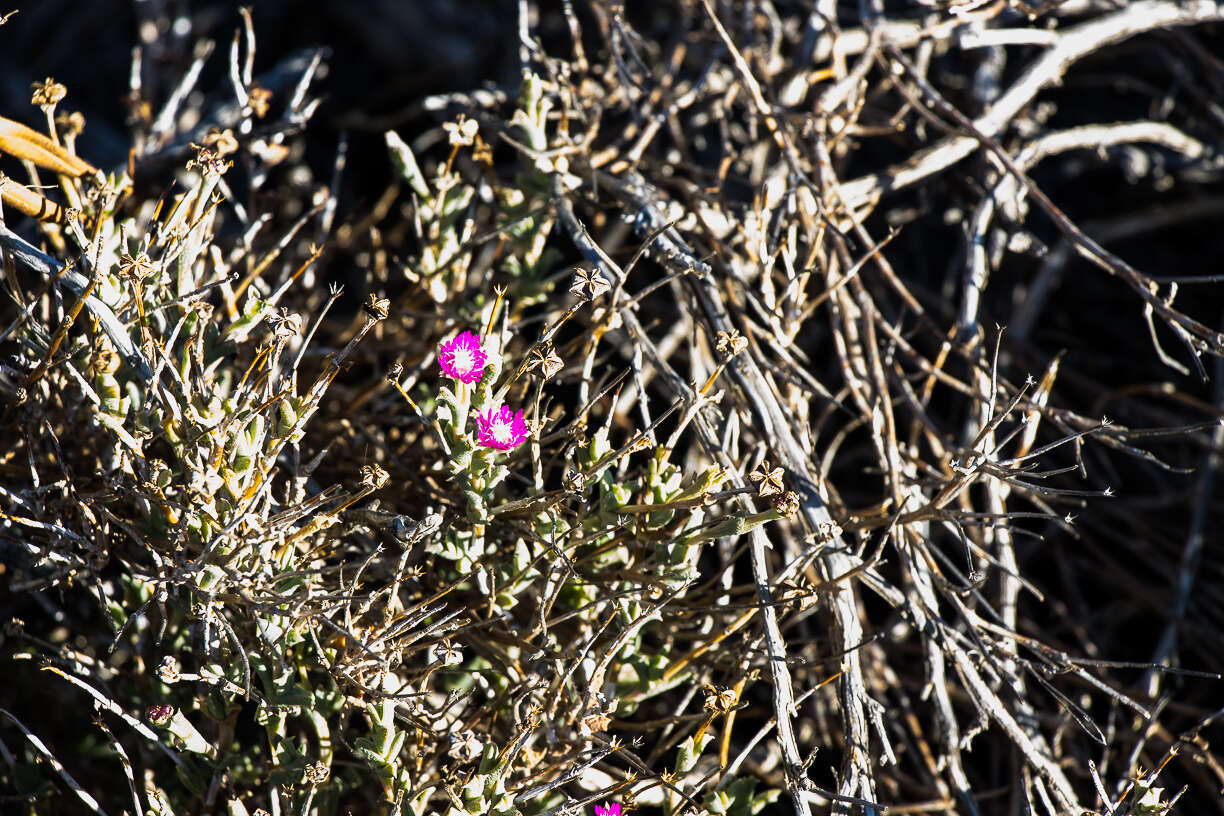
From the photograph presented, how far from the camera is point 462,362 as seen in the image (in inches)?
41.4

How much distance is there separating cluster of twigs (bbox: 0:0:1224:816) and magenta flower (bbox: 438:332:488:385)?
0.08ft

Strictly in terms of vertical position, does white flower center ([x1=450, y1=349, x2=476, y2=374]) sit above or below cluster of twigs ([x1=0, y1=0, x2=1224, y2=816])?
above

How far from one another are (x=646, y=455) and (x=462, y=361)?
0.43m

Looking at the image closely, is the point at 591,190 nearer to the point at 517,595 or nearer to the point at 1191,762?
the point at 517,595

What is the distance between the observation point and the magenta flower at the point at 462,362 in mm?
1041

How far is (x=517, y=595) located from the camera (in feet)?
4.21

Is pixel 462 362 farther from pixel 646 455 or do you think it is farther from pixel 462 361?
pixel 646 455

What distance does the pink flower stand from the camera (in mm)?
1052

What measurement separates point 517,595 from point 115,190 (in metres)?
0.75

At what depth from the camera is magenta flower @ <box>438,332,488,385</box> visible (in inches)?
41.0

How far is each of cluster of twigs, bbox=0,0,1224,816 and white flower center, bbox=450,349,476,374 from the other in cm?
3

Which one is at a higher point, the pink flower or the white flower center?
the white flower center

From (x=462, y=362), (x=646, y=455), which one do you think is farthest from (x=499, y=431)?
(x=646, y=455)

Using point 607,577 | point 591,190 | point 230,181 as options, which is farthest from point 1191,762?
point 230,181
